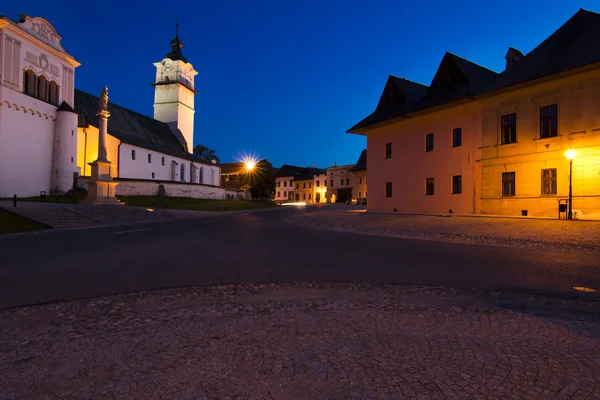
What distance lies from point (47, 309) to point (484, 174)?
25.0m

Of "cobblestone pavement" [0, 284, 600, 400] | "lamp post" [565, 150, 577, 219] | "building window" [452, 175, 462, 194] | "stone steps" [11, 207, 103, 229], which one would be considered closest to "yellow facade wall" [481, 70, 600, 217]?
"lamp post" [565, 150, 577, 219]

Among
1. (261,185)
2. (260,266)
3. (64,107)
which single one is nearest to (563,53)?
(260,266)

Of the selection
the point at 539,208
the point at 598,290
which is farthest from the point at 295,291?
the point at 539,208

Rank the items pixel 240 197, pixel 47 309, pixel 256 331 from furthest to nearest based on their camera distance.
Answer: pixel 240 197 < pixel 47 309 < pixel 256 331

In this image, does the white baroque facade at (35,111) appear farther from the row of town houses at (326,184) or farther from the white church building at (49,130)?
the row of town houses at (326,184)

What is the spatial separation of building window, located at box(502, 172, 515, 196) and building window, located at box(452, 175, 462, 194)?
10.3 feet

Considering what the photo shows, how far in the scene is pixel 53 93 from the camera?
3838 centimetres

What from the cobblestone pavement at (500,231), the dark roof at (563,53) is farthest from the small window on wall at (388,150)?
the cobblestone pavement at (500,231)

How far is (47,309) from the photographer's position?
4676mm

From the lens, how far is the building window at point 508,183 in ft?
73.2

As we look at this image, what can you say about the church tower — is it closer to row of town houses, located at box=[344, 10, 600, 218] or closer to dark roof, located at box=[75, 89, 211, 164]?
dark roof, located at box=[75, 89, 211, 164]

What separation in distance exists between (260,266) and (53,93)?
139 ft

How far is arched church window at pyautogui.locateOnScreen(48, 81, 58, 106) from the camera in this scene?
125ft

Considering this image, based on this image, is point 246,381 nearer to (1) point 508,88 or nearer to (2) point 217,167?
(1) point 508,88
